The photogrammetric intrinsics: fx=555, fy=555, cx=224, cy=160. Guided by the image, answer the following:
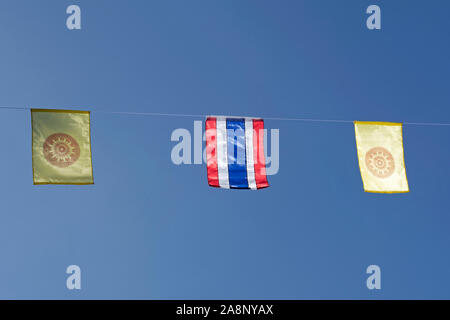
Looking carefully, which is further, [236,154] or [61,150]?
[236,154]

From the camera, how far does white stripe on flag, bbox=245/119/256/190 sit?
14664 mm

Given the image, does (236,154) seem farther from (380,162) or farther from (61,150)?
(61,150)

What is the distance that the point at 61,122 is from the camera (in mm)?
13484

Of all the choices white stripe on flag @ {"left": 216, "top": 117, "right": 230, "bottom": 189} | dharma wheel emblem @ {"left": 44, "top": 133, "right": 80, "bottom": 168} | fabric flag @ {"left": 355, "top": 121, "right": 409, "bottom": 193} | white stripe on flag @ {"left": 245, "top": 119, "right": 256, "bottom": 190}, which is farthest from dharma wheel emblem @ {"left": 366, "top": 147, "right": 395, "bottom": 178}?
dharma wheel emblem @ {"left": 44, "top": 133, "right": 80, "bottom": 168}

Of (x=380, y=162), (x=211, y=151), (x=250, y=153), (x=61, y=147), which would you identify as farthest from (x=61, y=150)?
(x=380, y=162)

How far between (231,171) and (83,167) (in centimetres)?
379

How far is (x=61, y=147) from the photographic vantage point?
13562 mm

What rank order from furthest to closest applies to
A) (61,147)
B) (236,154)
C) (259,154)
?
(259,154)
(236,154)
(61,147)

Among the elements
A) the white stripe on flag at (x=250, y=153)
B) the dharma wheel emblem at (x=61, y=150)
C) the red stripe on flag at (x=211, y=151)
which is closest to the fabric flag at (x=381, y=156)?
the white stripe on flag at (x=250, y=153)

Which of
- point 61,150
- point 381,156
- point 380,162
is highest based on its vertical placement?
point 61,150

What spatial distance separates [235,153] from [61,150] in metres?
4.43
